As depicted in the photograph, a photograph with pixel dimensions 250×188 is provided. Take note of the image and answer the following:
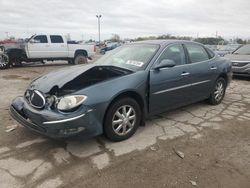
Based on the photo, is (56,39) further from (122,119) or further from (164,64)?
(122,119)

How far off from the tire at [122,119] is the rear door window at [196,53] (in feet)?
6.14

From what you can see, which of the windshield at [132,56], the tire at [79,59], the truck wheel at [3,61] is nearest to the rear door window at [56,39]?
the tire at [79,59]

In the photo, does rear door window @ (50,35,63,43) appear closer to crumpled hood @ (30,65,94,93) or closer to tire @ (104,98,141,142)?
crumpled hood @ (30,65,94,93)

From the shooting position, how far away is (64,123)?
310cm

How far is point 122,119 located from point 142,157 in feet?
2.19

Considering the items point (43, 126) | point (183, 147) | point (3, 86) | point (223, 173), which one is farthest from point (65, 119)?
point (3, 86)

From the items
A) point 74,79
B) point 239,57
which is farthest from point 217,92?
point 239,57

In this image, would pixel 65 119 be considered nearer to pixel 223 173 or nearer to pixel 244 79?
pixel 223 173

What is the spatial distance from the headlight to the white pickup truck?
11055 millimetres

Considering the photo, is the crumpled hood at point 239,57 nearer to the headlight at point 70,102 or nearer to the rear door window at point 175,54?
the rear door window at point 175,54

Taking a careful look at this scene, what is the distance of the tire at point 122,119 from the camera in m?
3.54

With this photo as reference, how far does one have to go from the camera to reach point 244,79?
388 inches

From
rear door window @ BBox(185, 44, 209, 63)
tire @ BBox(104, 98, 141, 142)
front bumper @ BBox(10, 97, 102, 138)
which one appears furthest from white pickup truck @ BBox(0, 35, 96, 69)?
tire @ BBox(104, 98, 141, 142)

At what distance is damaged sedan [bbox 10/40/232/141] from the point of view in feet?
10.5
